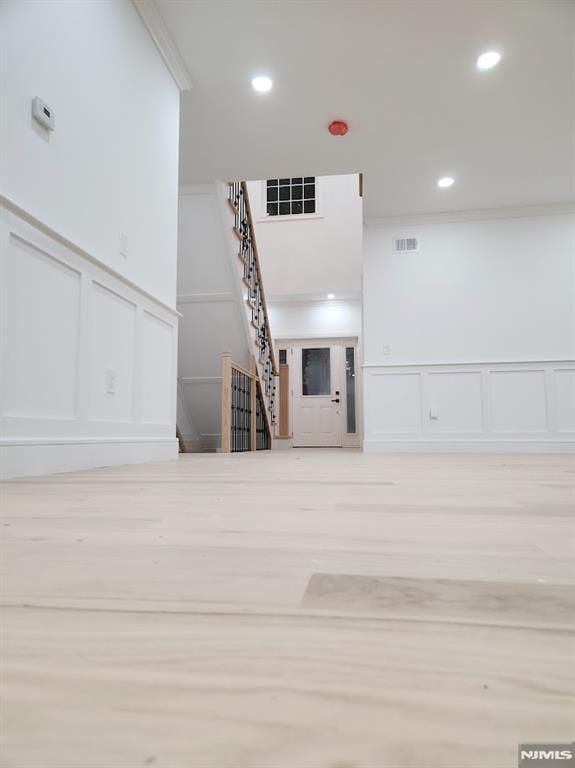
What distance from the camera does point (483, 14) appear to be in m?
2.68

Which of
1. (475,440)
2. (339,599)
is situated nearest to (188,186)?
(475,440)

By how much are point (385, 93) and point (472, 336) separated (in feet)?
8.34

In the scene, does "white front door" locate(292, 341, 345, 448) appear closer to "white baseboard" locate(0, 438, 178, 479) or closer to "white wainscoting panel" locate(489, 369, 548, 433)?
"white wainscoting panel" locate(489, 369, 548, 433)

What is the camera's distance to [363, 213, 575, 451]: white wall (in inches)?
192

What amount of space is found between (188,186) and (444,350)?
2.86 m

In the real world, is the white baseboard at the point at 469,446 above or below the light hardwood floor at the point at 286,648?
below

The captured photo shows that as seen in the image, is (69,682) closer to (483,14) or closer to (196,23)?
(196,23)

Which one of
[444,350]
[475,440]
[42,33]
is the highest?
[42,33]

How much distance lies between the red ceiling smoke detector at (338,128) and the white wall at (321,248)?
4487mm

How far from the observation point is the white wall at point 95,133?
1660 millimetres

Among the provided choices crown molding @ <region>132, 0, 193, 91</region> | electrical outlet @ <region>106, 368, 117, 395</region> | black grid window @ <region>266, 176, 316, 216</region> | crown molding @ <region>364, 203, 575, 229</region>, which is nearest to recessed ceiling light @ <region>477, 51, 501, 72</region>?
crown molding @ <region>132, 0, 193, 91</region>

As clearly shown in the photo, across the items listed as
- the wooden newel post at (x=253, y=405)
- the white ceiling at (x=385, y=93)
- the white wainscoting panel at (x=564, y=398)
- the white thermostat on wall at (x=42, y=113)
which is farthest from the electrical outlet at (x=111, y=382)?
the white wainscoting panel at (x=564, y=398)

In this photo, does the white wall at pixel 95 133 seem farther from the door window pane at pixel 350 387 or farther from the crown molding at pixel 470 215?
the door window pane at pixel 350 387

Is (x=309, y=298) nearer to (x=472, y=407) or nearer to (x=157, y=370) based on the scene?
(x=472, y=407)
